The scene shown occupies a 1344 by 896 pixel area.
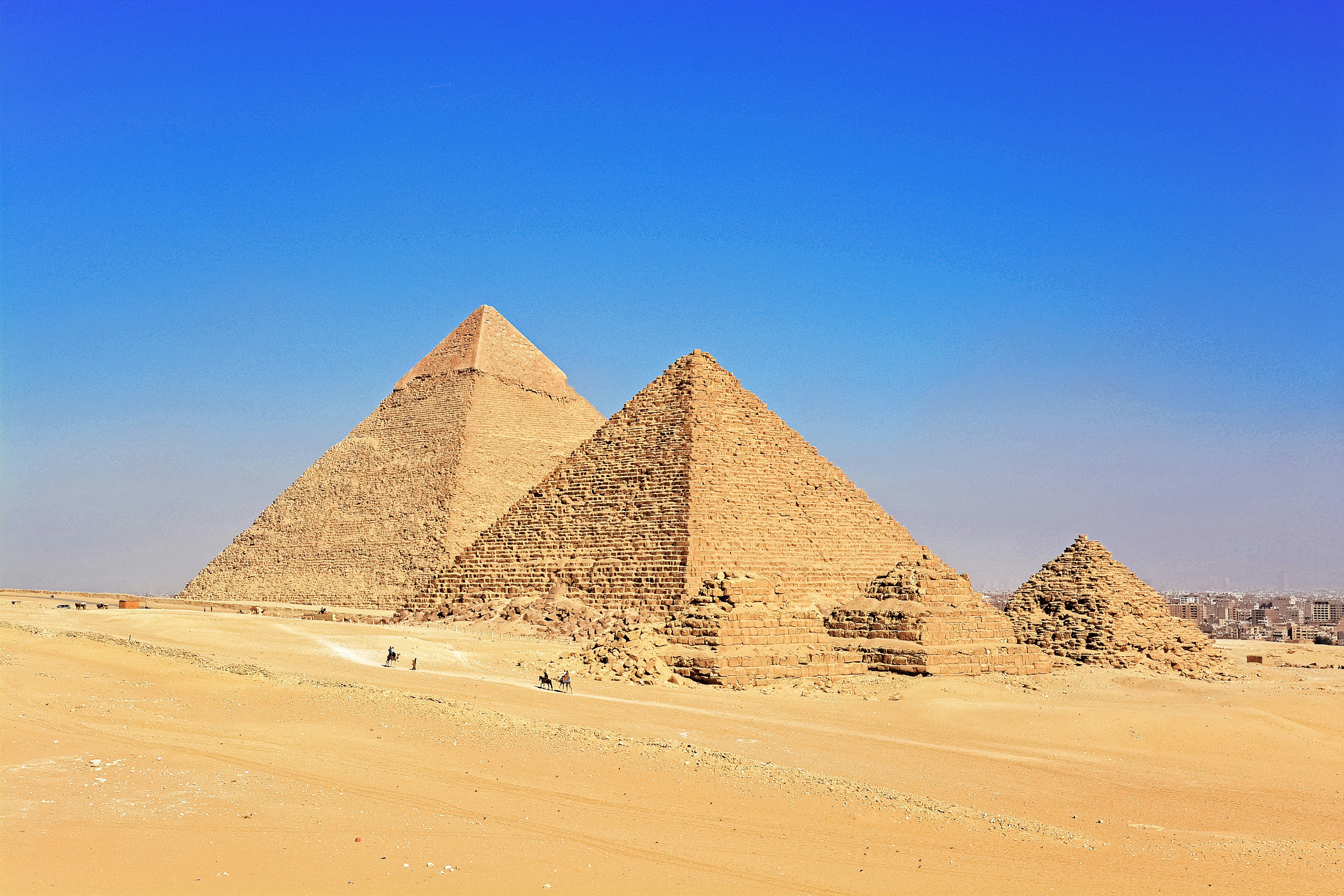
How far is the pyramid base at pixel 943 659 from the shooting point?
19.2 meters

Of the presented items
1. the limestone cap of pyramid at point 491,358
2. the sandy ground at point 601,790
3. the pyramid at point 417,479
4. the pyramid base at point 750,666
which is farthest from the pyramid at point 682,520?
the limestone cap of pyramid at point 491,358

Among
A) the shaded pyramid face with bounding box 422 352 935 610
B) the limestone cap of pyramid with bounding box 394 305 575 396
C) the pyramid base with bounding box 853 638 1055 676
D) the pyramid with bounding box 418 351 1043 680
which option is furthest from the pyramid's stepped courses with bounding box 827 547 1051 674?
the limestone cap of pyramid with bounding box 394 305 575 396

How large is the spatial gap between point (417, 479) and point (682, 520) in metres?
24.0

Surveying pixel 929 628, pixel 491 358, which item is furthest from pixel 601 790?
pixel 491 358

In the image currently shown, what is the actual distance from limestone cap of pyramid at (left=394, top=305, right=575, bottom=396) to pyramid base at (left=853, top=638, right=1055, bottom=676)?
38517 millimetres

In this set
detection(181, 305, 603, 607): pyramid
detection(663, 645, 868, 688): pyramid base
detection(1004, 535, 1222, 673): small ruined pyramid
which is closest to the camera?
detection(663, 645, 868, 688): pyramid base

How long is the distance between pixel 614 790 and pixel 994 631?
46.6 ft

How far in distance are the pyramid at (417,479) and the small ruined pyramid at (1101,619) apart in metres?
24.7

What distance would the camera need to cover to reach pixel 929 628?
19766 mm

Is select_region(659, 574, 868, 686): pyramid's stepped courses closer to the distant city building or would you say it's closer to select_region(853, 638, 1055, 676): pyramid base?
select_region(853, 638, 1055, 676): pyramid base

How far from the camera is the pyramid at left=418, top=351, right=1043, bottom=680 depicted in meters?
30.1

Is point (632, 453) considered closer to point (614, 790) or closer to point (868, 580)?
point (868, 580)

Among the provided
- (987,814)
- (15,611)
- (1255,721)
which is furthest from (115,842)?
(15,611)

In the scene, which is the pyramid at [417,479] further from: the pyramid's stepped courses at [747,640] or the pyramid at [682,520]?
the pyramid's stepped courses at [747,640]
